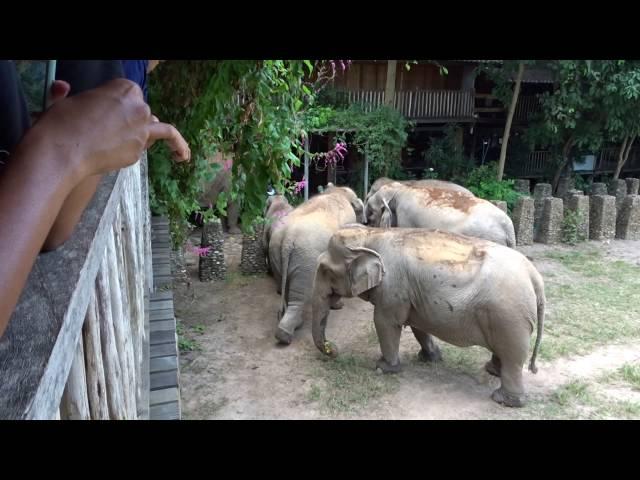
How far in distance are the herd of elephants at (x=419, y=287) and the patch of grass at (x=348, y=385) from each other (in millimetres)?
161

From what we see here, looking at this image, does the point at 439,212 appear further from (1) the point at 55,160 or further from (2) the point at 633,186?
(1) the point at 55,160

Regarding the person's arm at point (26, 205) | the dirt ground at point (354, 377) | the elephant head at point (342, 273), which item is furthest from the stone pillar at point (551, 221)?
the person's arm at point (26, 205)

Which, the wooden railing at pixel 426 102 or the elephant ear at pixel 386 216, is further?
the wooden railing at pixel 426 102

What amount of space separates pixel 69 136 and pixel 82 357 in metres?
0.60

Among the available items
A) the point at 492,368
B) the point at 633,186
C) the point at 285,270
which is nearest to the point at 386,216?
the point at 285,270

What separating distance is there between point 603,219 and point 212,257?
774 cm

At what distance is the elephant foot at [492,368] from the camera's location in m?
5.69

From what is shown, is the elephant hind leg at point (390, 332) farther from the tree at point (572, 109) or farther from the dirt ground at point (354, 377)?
the tree at point (572, 109)

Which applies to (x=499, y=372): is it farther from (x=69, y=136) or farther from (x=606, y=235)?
(x=606, y=235)

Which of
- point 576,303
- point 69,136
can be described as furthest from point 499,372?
point 69,136

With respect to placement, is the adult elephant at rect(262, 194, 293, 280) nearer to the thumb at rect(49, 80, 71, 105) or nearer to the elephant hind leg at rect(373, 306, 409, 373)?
the elephant hind leg at rect(373, 306, 409, 373)

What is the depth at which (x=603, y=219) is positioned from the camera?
11.2m

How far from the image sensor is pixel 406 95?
42.8ft

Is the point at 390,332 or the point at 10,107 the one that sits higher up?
the point at 10,107
